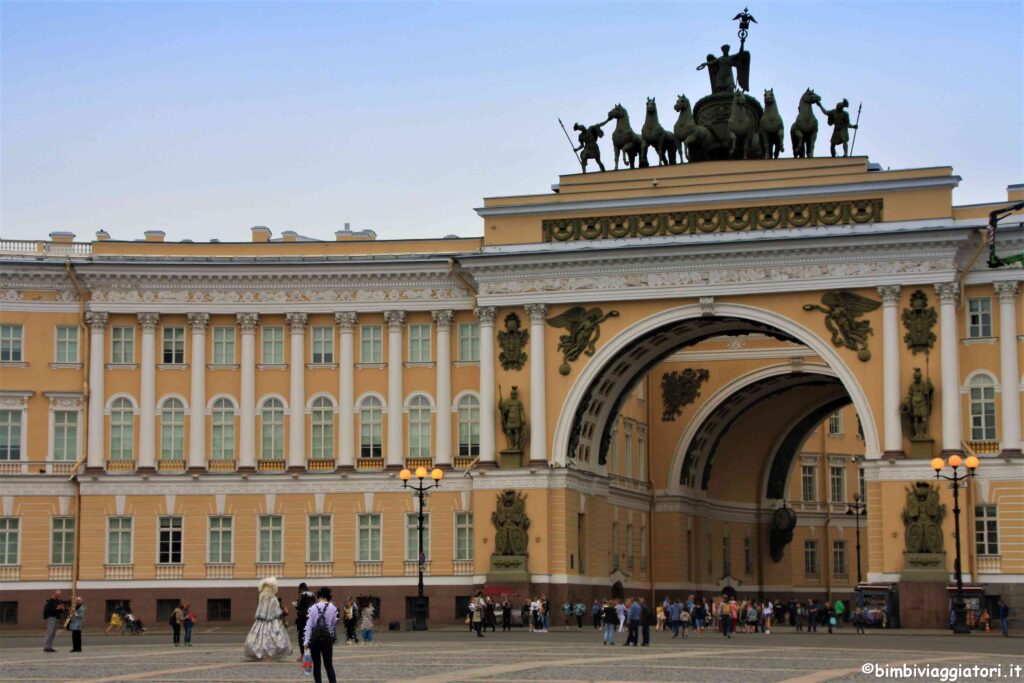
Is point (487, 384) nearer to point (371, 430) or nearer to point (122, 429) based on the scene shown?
point (371, 430)

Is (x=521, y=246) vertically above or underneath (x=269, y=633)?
above

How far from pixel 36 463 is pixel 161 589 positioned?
6.74m

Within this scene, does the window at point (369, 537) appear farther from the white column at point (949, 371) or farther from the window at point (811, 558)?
the window at point (811, 558)

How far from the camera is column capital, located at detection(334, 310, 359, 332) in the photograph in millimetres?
71188

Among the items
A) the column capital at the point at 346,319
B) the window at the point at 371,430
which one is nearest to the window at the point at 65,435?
the column capital at the point at 346,319

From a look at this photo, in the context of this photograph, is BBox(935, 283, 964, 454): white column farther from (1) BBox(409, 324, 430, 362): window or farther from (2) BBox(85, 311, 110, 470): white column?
(2) BBox(85, 311, 110, 470): white column

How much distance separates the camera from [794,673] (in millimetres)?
36125

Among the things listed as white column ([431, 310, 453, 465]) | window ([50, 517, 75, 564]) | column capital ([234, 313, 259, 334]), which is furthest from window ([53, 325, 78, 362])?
white column ([431, 310, 453, 465])

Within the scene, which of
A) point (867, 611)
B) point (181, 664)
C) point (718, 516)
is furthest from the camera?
point (718, 516)

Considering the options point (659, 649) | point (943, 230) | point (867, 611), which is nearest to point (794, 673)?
point (659, 649)

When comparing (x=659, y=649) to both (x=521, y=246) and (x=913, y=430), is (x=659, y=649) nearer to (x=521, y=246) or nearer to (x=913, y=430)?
(x=913, y=430)

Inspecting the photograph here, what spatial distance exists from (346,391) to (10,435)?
12.8 meters

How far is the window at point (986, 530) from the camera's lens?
62656mm

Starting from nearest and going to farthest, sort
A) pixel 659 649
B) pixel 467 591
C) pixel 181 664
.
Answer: pixel 181 664 → pixel 659 649 → pixel 467 591
